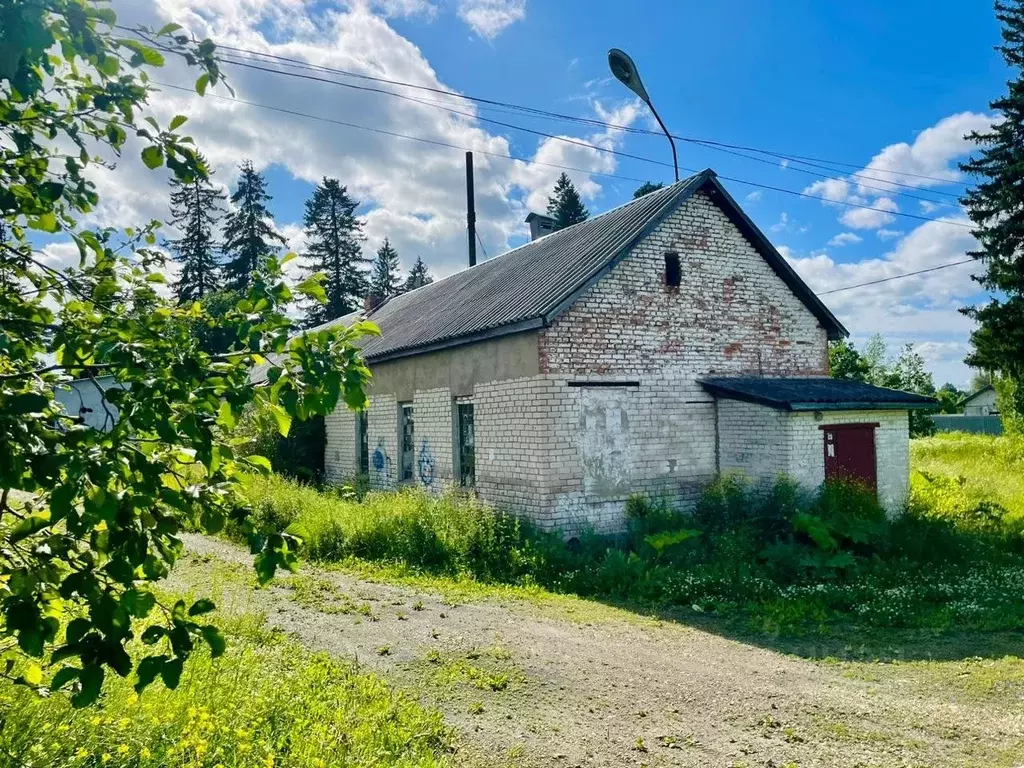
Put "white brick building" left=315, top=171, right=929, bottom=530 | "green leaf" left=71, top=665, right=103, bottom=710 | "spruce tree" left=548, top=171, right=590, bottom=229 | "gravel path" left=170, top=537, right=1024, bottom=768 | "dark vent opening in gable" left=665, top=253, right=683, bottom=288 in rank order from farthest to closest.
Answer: "spruce tree" left=548, top=171, right=590, bottom=229 < "dark vent opening in gable" left=665, top=253, right=683, bottom=288 < "white brick building" left=315, top=171, right=929, bottom=530 < "gravel path" left=170, top=537, right=1024, bottom=768 < "green leaf" left=71, top=665, right=103, bottom=710

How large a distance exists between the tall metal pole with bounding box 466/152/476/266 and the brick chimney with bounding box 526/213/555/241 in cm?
984

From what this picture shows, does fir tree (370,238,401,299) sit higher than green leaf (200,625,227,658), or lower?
higher

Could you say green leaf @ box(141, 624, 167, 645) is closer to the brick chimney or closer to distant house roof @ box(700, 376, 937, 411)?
distant house roof @ box(700, 376, 937, 411)

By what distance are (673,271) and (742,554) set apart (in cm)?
521

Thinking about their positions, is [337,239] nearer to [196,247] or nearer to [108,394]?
[196,247]

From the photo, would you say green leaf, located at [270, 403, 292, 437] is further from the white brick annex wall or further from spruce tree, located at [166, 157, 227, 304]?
spruce tree, located at [166, 157, 227, 304]

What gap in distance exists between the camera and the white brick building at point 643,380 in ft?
37.0

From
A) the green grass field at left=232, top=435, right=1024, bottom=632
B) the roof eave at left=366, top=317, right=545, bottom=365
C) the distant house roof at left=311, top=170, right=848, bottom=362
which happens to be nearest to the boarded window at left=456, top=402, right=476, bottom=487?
the green grass field at left=232, top=435, right=1024, bottom=632

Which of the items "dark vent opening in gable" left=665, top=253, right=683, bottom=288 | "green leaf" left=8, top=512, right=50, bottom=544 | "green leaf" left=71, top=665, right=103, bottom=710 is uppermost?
"dark vent opening in gable" left=665, top=253, right=683, bottom=288

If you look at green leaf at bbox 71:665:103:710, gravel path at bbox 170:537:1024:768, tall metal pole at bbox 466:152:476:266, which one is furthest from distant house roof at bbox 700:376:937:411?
Result: tall metal pole at bbox 466:152:476:266

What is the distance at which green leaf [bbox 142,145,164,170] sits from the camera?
2320 mm

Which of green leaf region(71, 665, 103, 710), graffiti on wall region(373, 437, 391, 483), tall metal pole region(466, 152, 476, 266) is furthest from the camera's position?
tall metal pole region(466, 152, 476, 266)

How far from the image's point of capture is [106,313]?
2.54 metres

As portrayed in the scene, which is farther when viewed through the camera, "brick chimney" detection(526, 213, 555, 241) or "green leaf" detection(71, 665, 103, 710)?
"brick chimney" detection(526, 213, 555, 241)
